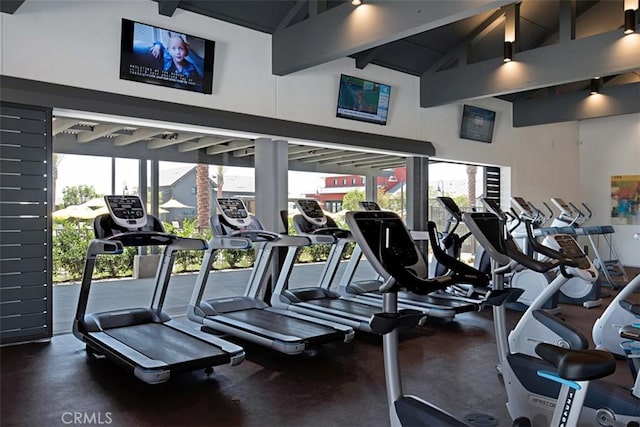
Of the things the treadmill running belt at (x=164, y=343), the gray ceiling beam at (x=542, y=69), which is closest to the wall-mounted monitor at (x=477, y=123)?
the gray ceiling beam at (x=542, y=69)

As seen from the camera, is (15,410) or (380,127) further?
(380,127)

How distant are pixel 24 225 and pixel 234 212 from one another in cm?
201

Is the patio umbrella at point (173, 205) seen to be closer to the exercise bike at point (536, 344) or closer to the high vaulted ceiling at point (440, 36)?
the high vaulted ceiling at point (440, 36)

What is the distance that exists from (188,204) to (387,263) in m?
4.40

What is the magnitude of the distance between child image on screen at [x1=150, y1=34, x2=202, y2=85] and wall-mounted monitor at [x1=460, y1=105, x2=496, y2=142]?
5406 millimetres

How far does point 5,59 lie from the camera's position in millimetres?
4637

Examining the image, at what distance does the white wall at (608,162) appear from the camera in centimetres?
1076

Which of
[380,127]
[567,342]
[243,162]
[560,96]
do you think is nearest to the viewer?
[567,342]

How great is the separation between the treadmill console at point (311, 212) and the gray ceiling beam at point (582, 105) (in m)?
6.25

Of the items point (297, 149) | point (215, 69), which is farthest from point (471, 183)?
point (215, 69)

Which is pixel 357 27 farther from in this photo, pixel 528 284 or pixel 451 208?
pixel 528 284

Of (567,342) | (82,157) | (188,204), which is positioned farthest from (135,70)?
(567,342)

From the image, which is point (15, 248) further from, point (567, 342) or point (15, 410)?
point (567, 342)

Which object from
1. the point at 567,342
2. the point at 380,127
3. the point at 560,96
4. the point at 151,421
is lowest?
the point at 151,421
